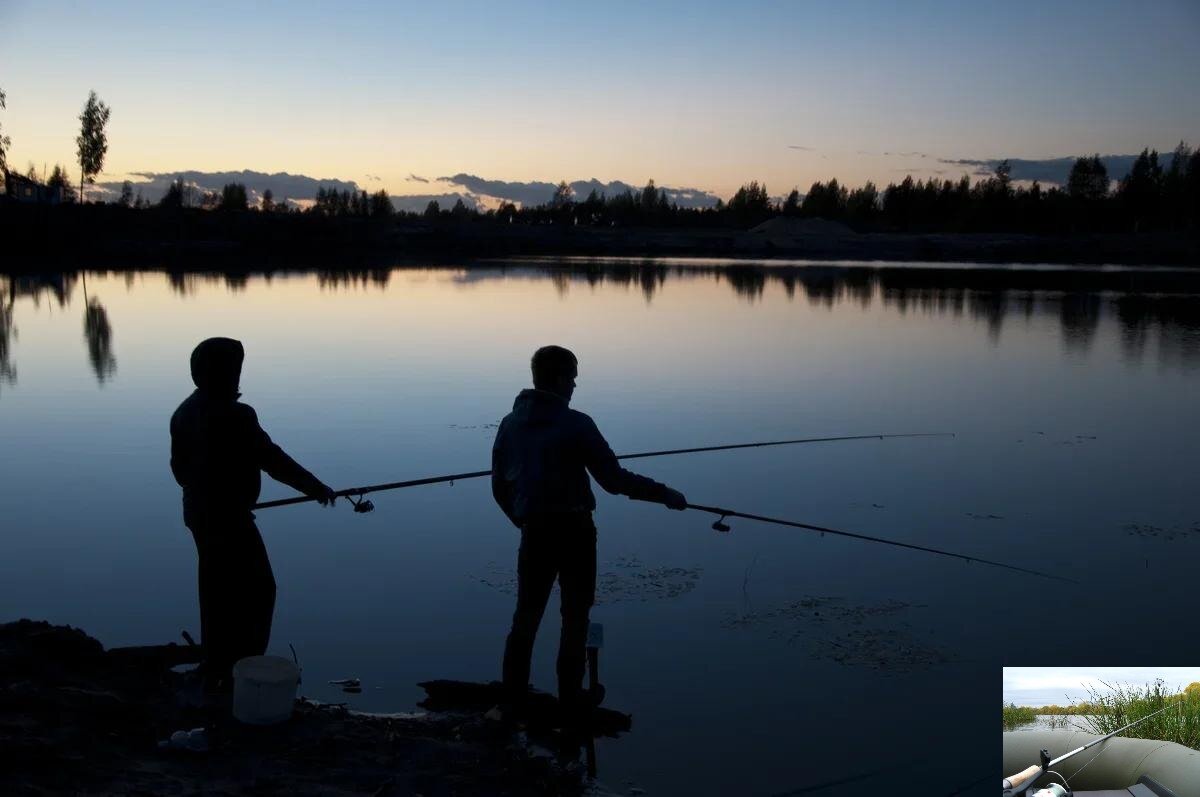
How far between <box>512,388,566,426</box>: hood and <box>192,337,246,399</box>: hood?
113 centimetres

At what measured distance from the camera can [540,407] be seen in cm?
446

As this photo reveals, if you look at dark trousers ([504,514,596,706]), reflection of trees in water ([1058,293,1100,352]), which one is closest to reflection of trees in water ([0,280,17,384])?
dark trousers ([504,514,596,706])

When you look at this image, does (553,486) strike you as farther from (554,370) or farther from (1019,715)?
(1019,715)

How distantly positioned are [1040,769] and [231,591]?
3156mm

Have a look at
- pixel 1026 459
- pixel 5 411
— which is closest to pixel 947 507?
pixel 1026 459

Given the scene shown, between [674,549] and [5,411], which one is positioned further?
[5,411]

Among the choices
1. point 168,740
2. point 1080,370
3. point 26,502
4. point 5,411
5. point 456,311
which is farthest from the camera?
point 456,311

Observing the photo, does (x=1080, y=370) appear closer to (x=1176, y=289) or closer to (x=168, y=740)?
(x=168, y=740)

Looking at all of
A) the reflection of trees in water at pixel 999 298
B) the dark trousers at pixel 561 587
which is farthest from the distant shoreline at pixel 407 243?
the dark trousers at pixel 561 587

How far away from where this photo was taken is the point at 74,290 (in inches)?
1401

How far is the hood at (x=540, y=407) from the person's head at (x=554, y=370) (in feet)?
0.09

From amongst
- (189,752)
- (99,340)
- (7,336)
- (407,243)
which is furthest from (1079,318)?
(407,243)

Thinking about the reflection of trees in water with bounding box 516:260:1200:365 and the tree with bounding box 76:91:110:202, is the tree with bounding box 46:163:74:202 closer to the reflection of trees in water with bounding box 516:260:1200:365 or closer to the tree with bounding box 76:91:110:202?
the tree with bounding box 76:91:110:202

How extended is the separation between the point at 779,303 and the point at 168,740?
33063mm
